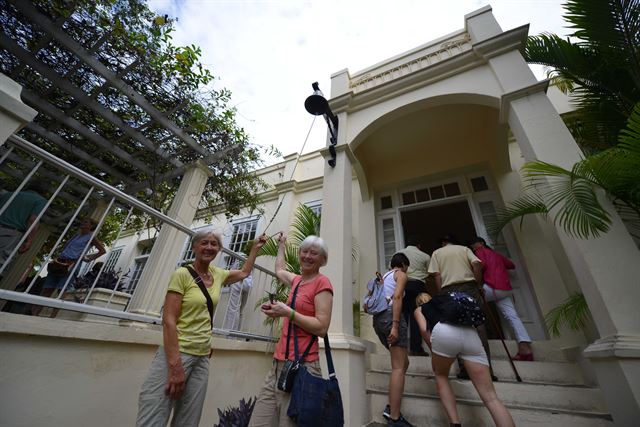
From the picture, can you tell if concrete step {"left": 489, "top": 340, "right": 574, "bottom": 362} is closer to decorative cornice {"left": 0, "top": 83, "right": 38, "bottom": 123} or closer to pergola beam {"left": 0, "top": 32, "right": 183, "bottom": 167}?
decorative cornice {"left": 0, "top": 83, "right": 38, "bottom": 123}

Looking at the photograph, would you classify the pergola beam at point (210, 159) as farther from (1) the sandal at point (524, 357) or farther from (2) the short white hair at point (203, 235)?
(1) the sandal at point (524, 357)

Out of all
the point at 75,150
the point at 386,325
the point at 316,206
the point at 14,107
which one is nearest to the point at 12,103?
the point at 14,107

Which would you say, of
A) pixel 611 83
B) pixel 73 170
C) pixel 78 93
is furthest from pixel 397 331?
pixel 78 93

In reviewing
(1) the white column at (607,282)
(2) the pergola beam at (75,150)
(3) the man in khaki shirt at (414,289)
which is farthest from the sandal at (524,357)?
(2) the pergola beam at (75,150)

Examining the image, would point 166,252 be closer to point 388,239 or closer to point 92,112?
point 92,112

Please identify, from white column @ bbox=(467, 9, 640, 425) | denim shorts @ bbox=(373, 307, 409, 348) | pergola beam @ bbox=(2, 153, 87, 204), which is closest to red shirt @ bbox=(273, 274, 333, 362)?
denim shorts @ bbox=(373, 307, 409, 348)

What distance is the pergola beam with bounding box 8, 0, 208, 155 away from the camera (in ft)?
10.1

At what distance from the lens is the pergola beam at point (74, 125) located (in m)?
4.04

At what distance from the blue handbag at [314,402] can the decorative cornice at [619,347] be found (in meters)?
2.17

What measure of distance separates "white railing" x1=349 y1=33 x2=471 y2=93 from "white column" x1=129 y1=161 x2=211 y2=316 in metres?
3.64

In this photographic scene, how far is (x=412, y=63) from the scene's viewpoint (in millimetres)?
4812

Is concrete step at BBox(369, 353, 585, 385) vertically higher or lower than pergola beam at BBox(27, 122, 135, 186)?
lower

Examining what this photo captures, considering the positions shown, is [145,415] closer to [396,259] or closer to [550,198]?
[396,259]

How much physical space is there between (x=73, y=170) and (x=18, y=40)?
3.58 metres
